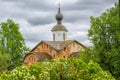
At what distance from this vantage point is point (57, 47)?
8650cm

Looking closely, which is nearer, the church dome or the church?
the church

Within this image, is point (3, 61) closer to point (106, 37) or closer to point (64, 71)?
point (106, 37)

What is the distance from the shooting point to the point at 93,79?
945 inches

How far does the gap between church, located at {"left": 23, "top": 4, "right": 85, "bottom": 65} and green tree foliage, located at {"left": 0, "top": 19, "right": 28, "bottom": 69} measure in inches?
609

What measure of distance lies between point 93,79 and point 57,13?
68.4 meters

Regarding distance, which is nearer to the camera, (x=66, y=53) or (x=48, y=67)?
(x=48, y=67)

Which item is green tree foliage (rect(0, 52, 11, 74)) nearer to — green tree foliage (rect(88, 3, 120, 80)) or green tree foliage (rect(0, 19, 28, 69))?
green tree foliage (rect(0, 19, 28, 69))

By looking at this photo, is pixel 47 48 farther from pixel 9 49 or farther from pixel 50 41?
pixel 9 49

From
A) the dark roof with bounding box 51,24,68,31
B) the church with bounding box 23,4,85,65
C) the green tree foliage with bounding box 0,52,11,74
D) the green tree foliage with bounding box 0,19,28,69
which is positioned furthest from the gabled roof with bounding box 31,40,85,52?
the green tree foliage with bounding box 0,52,11,74

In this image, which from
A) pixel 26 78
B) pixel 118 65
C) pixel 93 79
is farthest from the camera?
pixel 118 65

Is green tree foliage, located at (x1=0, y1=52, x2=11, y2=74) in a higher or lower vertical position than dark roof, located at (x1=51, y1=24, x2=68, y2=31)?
lower

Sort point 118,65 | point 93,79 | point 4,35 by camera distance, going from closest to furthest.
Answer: point 93,79
point 118,65
point 4,35

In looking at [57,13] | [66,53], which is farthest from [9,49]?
[57,13]

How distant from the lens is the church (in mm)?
85375
